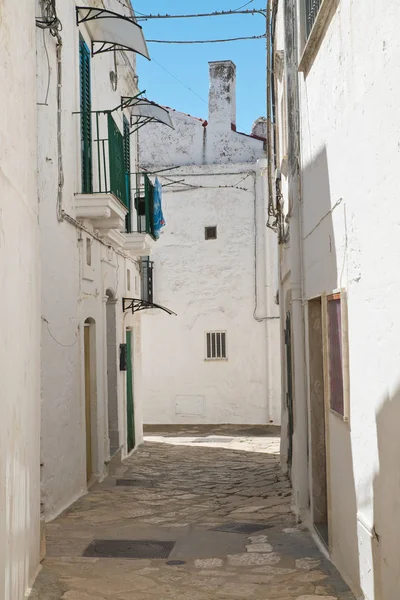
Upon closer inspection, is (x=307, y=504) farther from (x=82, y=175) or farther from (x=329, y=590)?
(x=82, y=175)

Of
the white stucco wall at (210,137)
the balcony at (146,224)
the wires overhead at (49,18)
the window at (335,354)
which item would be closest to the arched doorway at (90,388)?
the balcony at (146,224)

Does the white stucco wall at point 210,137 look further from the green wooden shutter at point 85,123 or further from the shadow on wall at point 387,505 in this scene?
the shadow on wall at point 387,505

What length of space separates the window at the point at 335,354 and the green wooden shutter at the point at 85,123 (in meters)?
5.53

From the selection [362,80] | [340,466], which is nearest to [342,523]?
[340,466]

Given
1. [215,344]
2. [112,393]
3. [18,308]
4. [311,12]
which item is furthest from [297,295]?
[215,344]

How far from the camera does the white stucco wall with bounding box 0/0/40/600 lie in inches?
190

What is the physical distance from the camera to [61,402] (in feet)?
32.1

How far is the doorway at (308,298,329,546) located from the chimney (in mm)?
15422

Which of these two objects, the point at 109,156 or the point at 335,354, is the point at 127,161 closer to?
the point at 109,156

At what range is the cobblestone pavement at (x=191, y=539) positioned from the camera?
20.1 feet

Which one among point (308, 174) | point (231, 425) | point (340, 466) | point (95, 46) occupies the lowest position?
point (231, 425)

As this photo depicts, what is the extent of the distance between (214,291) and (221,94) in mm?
5931

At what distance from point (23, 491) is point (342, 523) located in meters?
2.58

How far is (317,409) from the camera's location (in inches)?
325
